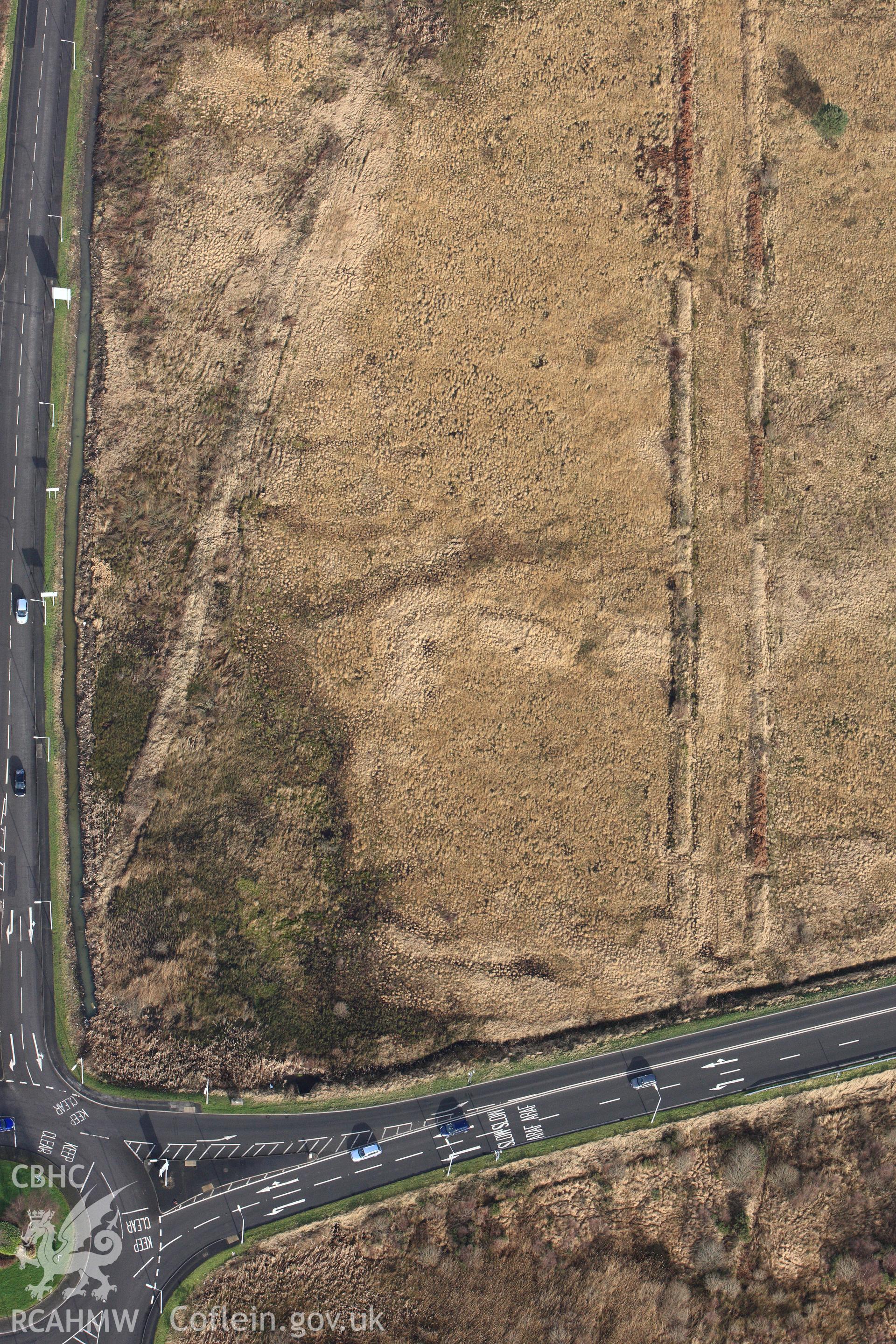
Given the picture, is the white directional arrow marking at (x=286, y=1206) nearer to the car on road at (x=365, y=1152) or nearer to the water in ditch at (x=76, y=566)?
the car on road at (x=365, y=1152)

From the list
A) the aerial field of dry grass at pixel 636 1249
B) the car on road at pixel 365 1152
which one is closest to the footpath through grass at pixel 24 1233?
the aerial field of dry grass at pixel 636 1249

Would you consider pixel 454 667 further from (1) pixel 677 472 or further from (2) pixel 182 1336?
(2) pixel 182 1336

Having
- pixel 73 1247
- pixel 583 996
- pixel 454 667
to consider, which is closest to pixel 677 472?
pixel 454 667

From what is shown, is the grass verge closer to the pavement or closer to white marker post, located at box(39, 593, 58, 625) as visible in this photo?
the pavement

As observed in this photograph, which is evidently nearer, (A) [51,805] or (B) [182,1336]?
(B) [182,1336]

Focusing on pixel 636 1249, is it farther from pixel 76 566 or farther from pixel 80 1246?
pixel 76 566

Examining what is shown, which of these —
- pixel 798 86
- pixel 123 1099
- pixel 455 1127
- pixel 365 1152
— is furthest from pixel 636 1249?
pixel 798 86
